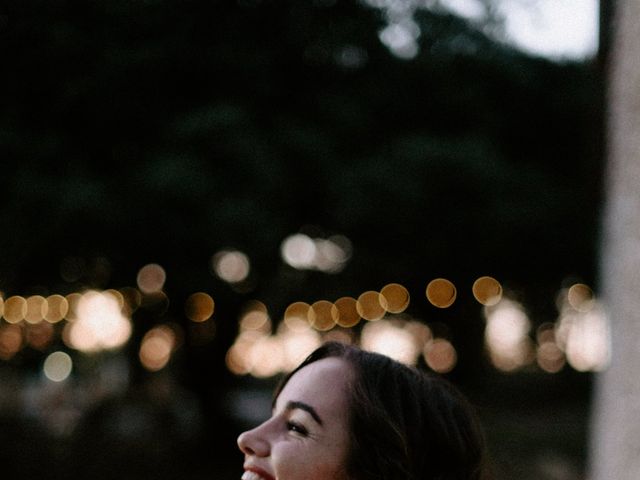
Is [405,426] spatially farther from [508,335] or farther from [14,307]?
[508,335]

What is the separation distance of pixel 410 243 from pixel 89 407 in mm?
5277

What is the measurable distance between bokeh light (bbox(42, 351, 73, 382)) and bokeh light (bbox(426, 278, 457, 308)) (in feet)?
Answer: 26.1

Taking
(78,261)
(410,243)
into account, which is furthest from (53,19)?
(410,243)

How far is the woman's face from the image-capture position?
1.63 metres

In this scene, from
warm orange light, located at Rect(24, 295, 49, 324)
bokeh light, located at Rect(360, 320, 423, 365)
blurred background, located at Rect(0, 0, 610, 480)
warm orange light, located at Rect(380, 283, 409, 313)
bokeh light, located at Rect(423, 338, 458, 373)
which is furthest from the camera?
bokeh light, located at Rect(360, 320, 423, 365)

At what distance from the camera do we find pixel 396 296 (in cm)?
1662

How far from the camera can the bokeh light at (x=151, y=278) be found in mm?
11914

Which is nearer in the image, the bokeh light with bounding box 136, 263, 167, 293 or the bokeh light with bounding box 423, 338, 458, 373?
the bokeh light with bounding box 136, 263, 167, 293

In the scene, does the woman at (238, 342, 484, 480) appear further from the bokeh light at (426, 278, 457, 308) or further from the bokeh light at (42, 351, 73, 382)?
the bokeh light at (42, 351, 73, 382)

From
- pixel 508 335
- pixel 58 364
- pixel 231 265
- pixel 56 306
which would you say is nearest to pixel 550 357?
pixel 508 335

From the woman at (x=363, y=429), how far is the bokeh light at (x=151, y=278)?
1009 cm

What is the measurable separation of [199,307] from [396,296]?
3.87 m

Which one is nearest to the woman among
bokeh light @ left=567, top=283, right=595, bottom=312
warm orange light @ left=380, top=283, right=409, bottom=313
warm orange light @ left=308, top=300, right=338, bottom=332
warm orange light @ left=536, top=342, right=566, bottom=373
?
warm orange light @ left=380, top=283, right=409, bottom=313

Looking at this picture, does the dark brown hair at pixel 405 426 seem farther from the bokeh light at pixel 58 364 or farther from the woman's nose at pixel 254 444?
the bokeh light at pixel 58 364
